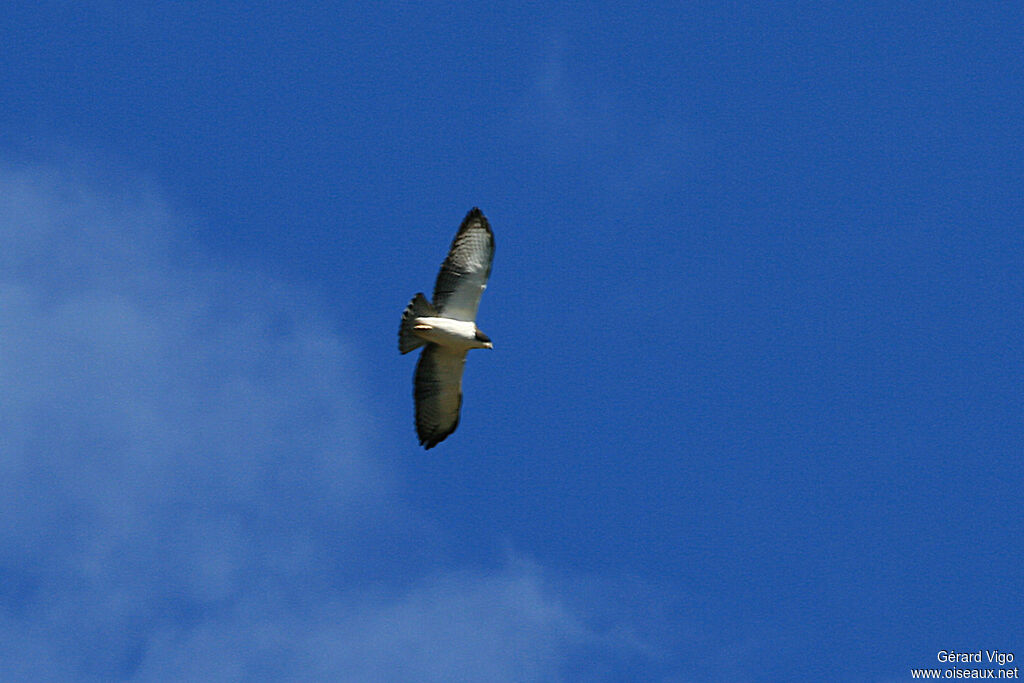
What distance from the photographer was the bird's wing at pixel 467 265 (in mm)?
33812

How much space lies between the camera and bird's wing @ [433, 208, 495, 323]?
33812mm

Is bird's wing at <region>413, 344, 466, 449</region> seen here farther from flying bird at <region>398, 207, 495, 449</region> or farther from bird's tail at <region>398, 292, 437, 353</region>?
bird's tail at <region>398, 292, 437, 353</region>

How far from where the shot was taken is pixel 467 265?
33906 millimetres

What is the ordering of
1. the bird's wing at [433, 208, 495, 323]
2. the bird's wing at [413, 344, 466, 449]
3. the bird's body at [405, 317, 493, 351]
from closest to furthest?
the bird's body at [405, 317, 493, 351] < the bird's wing at [433, 208, 495, 323] < the bird's wing at [413, 344, 466, 449]

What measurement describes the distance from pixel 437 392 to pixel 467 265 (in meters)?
3.37

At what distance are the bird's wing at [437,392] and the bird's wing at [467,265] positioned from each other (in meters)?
1.25

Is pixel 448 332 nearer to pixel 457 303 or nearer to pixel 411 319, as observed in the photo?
pixel 457 303

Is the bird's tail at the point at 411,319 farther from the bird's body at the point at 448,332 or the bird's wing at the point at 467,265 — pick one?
the bird's wing at the point at 467,265

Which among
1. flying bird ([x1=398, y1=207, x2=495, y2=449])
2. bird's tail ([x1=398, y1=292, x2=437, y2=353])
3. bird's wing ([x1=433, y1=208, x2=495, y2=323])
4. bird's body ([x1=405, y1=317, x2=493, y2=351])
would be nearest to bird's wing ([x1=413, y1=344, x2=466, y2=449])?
flying bird ([x1=398, y1=207, x2=495, y2=449])

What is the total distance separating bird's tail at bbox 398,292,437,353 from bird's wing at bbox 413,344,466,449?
67 centimetres

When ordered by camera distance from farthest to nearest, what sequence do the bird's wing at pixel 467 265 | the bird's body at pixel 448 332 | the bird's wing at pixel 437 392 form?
1. the bird's wing at pixel 437 392
2. the bird's wing at pixel 467 265
3. the bird's body at pixel 448 332

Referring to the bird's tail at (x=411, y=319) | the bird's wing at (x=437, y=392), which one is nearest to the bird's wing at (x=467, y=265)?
the bird's tail at (x=411, y=319)

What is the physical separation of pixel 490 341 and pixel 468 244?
229 cm

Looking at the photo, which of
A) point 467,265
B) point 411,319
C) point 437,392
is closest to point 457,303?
point 467,265
